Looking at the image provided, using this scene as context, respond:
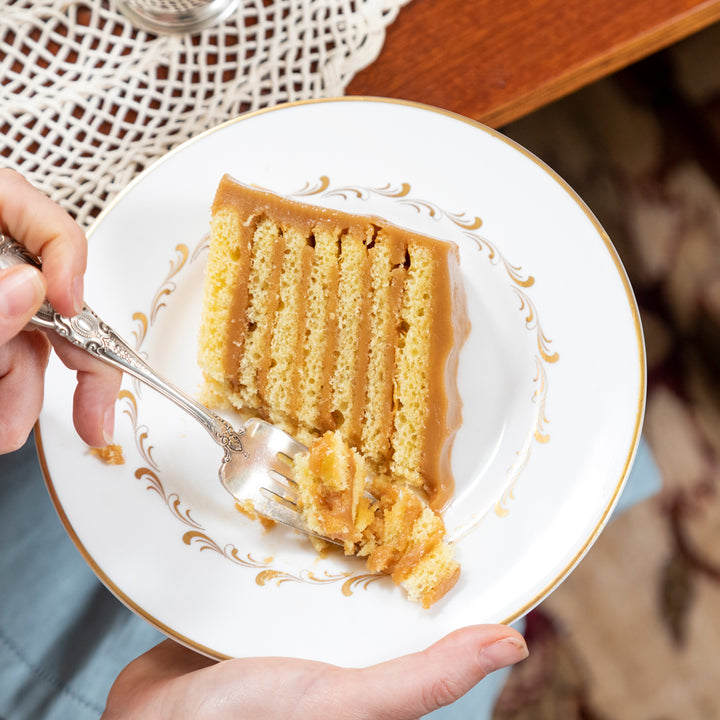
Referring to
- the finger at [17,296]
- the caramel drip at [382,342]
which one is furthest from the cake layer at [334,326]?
the finger at [17,296]

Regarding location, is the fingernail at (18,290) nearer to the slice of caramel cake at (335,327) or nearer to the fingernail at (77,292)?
the fingernail at (77,292)

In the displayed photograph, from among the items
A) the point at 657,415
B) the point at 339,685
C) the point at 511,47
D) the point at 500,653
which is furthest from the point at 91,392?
the point at 657,415

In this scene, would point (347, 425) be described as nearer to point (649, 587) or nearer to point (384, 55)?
point (384, 55)

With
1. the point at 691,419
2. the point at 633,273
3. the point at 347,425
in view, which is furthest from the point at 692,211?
the point at 347,425

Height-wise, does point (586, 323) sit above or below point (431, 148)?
below

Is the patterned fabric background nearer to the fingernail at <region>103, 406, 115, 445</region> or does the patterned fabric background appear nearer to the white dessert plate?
the white dessert plate

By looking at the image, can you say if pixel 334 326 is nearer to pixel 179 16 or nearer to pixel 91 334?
pixel 91 334

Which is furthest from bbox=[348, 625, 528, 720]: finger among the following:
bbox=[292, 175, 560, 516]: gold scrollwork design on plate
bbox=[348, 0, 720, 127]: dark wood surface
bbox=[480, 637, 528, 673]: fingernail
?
bbox=[348, 0, 720, 127]: dark wood surface
